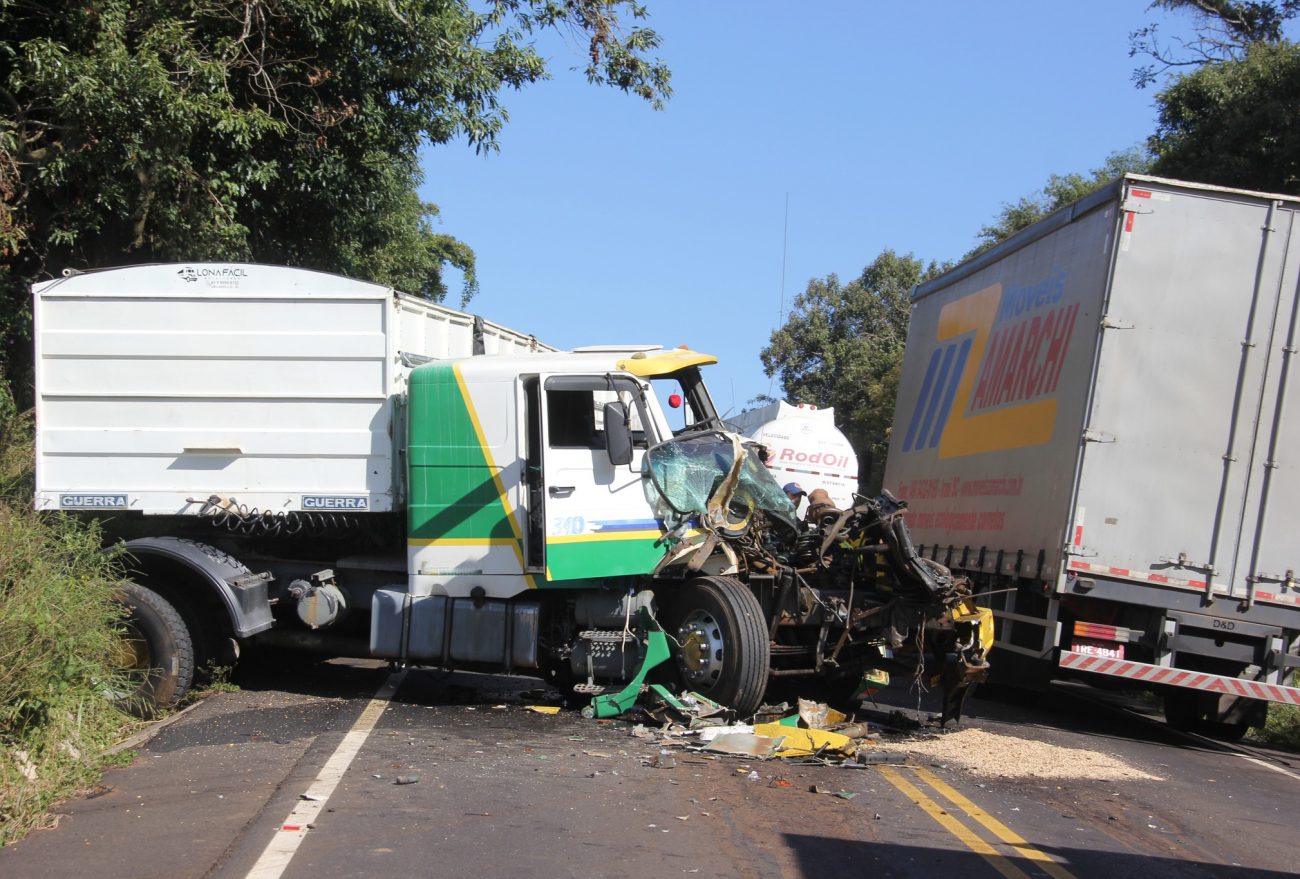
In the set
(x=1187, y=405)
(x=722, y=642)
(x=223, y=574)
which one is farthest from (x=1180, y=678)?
(x=223, y=574)

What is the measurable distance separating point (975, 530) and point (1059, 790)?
14.8ft

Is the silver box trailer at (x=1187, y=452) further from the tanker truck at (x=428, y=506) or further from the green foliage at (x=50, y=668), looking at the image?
the green foliage at (x=50, y=668)

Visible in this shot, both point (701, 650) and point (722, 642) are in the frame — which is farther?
point (701, 650)

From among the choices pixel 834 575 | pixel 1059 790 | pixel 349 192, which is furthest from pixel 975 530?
pixel 349 192

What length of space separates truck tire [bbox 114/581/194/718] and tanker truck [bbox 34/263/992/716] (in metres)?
0.02

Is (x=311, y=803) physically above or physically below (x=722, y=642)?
below

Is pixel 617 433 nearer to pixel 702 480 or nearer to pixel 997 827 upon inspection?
pixel 702 480

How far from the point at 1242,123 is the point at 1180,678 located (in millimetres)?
13345

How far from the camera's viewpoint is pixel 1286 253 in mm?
→ 9070

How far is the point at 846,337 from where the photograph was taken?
1467 inches

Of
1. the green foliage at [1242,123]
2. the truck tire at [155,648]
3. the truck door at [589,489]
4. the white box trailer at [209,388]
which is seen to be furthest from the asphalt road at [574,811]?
the green foliage at [1242,123]

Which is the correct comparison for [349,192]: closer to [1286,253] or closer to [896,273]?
[1286,253]

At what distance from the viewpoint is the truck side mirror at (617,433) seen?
8.10 meters

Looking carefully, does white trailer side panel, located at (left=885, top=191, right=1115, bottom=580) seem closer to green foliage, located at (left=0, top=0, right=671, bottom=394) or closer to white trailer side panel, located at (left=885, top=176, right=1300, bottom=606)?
white trailer side panel, located at (left=885, top=176, right=1300, bottom=606)
